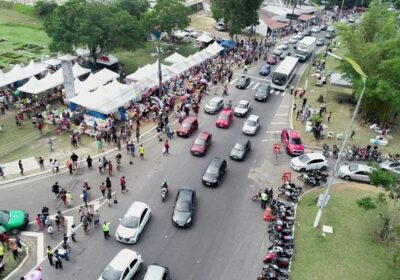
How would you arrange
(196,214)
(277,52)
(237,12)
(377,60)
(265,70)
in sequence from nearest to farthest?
(196,214), (377,60), (265,70), (277,52), (237,12)

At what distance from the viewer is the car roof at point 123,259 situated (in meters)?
19.7

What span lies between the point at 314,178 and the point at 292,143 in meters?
4.91

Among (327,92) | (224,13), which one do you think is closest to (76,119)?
(327,92)

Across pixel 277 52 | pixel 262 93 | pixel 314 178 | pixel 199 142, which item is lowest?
pixel 277 52

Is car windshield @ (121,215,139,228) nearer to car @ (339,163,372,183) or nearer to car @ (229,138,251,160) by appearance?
car @ (229,138,251,160)

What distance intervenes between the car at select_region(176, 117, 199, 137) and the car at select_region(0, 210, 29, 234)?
15156 millimetres

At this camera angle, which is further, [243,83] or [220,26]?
[220,26]

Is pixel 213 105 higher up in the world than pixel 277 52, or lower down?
higher up

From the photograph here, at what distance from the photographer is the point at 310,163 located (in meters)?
30.8

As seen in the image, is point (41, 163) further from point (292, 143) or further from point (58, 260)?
point (292, 143)

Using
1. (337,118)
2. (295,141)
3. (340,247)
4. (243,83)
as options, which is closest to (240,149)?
(295,141)

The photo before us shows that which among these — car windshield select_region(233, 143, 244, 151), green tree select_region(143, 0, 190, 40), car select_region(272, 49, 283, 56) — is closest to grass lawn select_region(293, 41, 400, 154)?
car windshield select_region(233, 143, 244, 151)

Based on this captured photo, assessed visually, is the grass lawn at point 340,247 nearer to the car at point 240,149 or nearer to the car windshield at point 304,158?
the car windshield at point 304,158

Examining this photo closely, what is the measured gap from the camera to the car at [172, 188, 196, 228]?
78.4 feet
